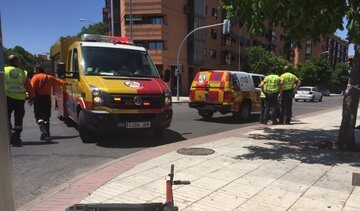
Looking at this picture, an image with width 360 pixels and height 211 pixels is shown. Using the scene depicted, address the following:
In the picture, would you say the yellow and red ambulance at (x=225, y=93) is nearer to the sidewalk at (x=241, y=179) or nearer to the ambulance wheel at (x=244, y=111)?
the ambulance wheel at (x=244, y=111)

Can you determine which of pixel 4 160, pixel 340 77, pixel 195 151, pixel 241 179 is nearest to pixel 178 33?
pixel 195 151

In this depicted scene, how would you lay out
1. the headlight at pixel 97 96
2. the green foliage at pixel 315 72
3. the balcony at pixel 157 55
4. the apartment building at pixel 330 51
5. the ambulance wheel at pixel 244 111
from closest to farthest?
the headlight at pixel 97 96
the ambulance wheel at pixel 244 111
the balcony at pixel 157 55
the green foliage at pixel 315 72
the apartment building at pixel 330 51

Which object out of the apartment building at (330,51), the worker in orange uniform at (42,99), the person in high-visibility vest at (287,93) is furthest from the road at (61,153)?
the apartment building at (330,51)

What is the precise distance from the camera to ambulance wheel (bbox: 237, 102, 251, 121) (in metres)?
13.9

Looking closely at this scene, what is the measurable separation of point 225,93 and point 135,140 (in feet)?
16.5

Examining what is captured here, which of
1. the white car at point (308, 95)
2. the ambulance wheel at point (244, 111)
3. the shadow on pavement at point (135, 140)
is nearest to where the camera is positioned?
the shadow on pavement at point (135, 140)

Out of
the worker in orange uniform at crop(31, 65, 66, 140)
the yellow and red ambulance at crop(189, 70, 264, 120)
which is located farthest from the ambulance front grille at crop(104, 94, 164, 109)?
the yellow and red ambulance at crop(189, 70, 264, 120)

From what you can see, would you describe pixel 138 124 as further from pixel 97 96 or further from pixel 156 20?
pixel 156 20

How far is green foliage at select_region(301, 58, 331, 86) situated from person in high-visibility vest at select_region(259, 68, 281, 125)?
59.5 meters

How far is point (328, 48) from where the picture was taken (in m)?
111

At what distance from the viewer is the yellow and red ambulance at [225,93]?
13219 mm

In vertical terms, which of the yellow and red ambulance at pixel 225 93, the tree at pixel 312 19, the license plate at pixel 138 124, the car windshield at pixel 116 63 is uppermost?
the tree at pixel 312 19

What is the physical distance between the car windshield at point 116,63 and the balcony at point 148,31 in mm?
33173

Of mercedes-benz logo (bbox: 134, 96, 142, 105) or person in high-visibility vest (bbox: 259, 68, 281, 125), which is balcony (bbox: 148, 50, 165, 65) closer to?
person in high-visibility vest (bbox: 259, 68, 281, 125)
